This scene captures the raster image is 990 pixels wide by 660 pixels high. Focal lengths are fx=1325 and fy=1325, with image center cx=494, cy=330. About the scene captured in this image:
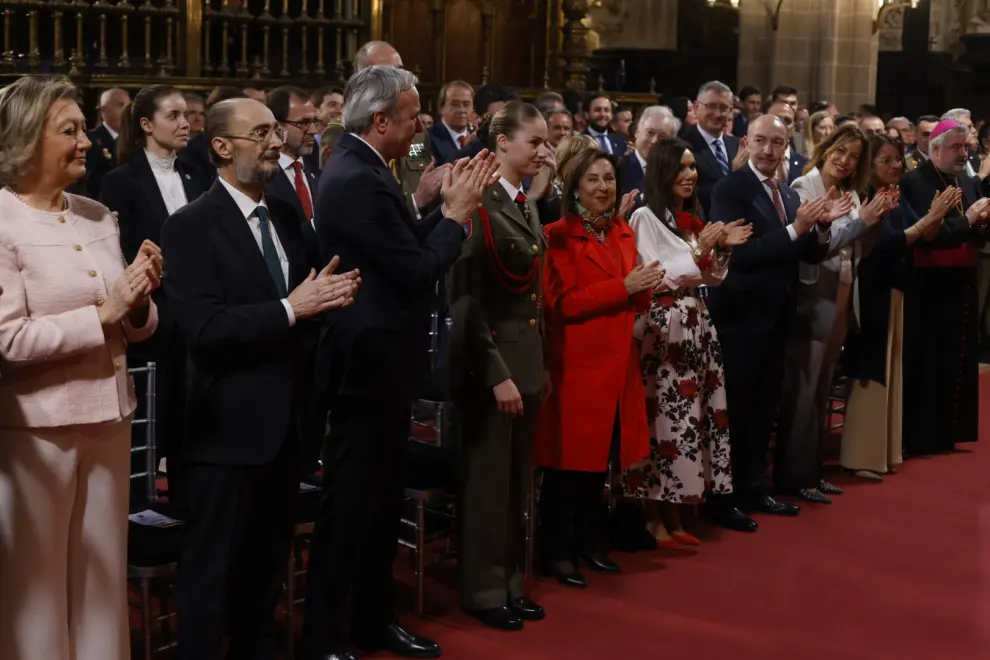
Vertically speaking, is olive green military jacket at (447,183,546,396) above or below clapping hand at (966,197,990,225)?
below

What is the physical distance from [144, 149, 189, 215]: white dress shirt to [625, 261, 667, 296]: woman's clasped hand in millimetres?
1718

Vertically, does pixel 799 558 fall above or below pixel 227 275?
below

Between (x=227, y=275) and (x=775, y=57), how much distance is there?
1155 centimetres

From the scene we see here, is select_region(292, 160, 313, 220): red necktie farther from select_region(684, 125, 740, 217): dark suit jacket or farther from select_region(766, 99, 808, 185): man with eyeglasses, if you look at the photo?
select_region(766, 99, 808, 185): man with eyeglasses

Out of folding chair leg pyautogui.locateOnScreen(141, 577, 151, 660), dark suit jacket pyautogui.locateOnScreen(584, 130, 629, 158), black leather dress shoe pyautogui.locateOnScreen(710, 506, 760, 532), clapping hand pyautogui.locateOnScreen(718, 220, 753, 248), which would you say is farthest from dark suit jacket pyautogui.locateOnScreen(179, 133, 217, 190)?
dark suit jacket pyautogui.locateOnScreen(584, 130, 629, 158)

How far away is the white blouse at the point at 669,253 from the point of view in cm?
498

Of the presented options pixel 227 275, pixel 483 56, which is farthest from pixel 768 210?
pixel 483 56

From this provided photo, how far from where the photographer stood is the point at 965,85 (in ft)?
57.2

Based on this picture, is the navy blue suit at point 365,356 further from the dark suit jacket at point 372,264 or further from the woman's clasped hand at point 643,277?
the woman's clasped hand at point 643,277

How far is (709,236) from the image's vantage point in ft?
16.1

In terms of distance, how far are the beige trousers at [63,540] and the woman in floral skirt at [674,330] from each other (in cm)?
242

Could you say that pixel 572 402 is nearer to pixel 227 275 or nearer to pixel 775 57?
pixel 227 275

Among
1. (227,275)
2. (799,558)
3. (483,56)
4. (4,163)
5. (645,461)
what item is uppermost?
(483,56)

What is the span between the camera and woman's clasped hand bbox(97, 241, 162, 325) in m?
2.94
